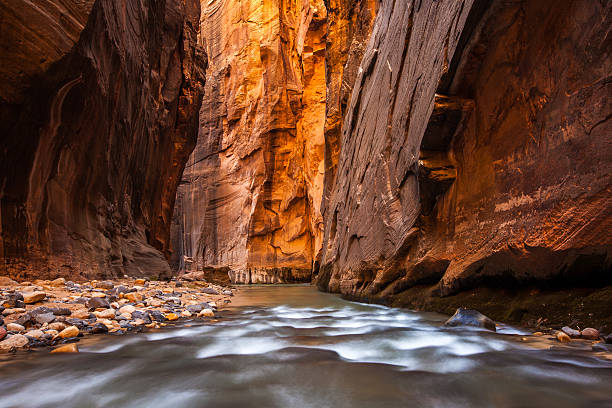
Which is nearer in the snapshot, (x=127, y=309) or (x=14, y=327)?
(x=14, y=327)

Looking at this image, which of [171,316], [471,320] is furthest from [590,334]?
[171,316]

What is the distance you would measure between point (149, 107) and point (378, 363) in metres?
11.3

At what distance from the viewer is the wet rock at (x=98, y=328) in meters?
3.11

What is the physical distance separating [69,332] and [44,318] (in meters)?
0.30

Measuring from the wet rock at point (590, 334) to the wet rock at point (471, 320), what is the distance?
63 cm

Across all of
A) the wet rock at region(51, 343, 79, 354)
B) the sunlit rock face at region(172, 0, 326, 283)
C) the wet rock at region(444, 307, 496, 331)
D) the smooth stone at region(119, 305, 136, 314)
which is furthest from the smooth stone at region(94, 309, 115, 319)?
the sunlit rock face at region(172, 0, 326, 283)

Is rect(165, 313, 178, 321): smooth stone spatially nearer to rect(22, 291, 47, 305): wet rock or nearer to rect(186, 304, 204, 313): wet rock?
rect(186, 304, 204, 313): wet rock

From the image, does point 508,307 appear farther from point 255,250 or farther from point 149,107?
point 255,250

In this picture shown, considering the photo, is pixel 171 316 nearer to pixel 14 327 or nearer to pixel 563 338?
pixel 14 327

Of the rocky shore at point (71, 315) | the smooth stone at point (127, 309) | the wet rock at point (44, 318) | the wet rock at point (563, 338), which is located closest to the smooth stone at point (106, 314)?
the rocky shore at point (71, 315)

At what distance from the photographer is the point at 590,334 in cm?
246

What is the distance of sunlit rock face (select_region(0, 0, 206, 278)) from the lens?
4926 millimetres

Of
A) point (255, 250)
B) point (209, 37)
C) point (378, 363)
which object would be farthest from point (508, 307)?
point (209, 37)

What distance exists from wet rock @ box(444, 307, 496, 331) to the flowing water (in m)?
0.13
